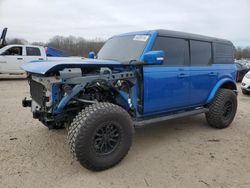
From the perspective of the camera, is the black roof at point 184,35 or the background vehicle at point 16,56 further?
the background vehicle at point 16,56

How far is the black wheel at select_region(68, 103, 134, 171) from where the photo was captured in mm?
3223

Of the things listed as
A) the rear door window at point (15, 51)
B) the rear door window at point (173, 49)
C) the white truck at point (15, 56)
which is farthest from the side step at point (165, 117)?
the rear door window at point (15, 51)

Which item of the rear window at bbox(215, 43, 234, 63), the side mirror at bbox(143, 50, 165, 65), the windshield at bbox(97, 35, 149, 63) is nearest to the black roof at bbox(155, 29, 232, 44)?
the rear window at bbox(215, 43, 234, 63)

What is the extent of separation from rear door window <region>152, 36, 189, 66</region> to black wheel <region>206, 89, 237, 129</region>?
1.22m

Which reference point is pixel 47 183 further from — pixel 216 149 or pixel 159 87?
pixel 216 149

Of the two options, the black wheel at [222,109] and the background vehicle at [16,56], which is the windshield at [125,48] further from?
the background vehicle at [16,56]

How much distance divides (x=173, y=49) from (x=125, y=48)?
87 centimetres

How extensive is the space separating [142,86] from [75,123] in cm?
126

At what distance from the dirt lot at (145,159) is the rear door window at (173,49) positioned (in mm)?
1466

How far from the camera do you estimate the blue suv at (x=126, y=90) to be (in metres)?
3.34

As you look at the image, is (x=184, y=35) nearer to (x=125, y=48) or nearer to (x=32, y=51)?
(x=125, y=48)

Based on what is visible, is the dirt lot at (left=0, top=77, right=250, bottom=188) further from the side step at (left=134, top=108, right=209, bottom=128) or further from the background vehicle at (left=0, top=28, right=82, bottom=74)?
the background vehicle at (left=0, top=28, right=82, bottom=74)

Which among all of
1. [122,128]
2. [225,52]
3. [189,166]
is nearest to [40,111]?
[122,128]

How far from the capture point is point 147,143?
4.57m
